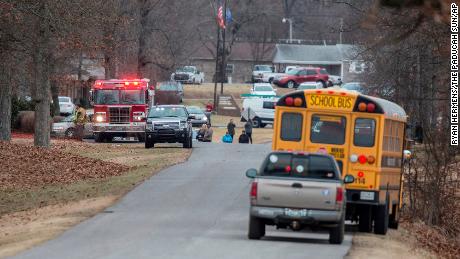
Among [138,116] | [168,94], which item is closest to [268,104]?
[168,94]

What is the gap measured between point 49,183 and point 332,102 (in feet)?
43.1

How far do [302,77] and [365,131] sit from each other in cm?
7125

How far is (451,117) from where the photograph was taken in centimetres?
2622

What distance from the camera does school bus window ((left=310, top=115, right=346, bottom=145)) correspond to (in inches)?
819

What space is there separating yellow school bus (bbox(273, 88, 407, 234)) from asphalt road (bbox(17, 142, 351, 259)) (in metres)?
1.08

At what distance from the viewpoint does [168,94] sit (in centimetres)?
8075

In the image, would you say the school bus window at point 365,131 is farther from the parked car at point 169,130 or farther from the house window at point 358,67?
the house window at point 358,67

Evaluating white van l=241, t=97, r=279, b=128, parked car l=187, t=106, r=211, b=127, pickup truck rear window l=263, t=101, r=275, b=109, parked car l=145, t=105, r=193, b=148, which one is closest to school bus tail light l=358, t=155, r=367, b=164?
parked car l=145, t=105, r=193, b=148

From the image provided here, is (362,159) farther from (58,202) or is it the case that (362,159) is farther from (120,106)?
(120,106)

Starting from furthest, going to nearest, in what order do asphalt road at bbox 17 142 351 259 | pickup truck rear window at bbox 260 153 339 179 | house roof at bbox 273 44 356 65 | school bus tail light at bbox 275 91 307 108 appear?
house roof at bbox 273 44 356 65, school bus tail light at bbox 275 91 307 108, pickup truck rear window at bbox 260 153 339 179, asphalt road at bbox 17 142 351 259

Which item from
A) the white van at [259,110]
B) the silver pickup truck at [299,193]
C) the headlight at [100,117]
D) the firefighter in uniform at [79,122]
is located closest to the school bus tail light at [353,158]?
the silver pickup truck at [299,193]

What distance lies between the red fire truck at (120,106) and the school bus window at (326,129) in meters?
28.8

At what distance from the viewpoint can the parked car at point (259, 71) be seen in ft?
335

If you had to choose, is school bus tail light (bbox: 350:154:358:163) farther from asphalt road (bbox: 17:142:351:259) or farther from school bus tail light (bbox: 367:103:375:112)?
asphalt road (bbox: 17:142:351:259)
